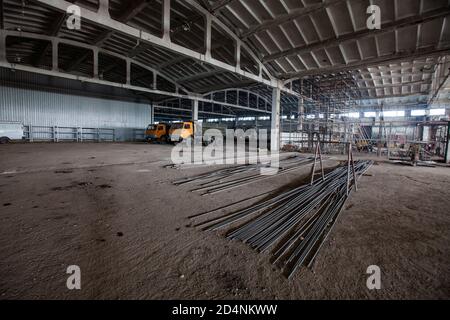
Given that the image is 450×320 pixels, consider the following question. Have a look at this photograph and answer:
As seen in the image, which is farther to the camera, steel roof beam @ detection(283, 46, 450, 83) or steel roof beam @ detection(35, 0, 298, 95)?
steel roof beam @ detection(283, 46, 450, 83)

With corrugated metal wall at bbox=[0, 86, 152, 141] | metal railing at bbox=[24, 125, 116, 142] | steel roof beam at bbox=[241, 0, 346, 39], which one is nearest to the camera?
steel roof beam at bbox=[241, 0, 346, 39]

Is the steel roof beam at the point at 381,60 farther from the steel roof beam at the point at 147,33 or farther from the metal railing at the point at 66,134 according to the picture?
the metal railing at the point at 66,134

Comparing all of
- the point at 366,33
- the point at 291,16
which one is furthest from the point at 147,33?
the point at 366,33

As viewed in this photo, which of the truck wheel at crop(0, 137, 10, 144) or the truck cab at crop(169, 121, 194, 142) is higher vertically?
the truck cab at crop(169, 121, 194, 142)

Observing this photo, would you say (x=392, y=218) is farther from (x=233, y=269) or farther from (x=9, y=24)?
(x=9, y=24)

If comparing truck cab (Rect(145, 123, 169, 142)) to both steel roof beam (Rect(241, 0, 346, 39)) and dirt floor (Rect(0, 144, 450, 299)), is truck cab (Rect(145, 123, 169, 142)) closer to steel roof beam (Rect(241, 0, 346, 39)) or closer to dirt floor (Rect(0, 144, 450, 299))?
steel roof beam (Rect(241, 0, 346, 39))

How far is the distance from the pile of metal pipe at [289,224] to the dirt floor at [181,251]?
5.7 inches

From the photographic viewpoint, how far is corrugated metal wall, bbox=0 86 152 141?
672 inches

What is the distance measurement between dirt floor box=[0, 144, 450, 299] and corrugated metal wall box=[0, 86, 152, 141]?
18543 millimetres

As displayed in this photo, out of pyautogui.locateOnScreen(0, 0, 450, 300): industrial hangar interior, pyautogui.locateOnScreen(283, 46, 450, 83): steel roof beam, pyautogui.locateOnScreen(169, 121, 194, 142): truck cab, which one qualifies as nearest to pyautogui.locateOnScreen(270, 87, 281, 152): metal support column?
pyautogui.locateOnScreen(0, 0, 450, 300): industrial hangar interior
